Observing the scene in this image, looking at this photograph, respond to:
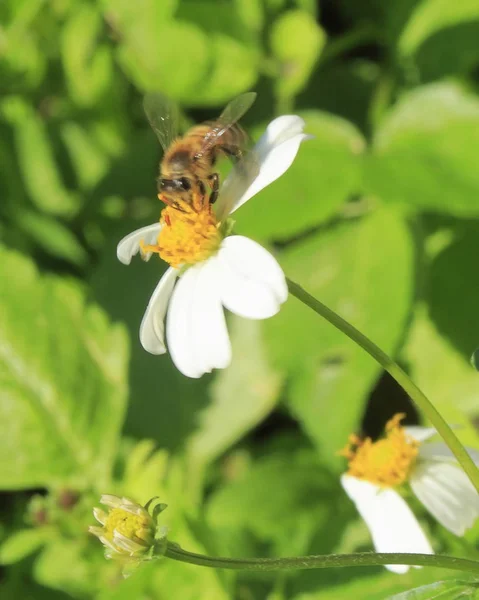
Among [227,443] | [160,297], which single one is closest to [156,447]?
[227,443]

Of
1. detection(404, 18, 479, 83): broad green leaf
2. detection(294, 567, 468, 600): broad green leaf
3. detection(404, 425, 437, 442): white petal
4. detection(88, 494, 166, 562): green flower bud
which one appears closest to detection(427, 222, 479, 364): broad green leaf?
detection(404, 18, 479, 83): broad green leaf

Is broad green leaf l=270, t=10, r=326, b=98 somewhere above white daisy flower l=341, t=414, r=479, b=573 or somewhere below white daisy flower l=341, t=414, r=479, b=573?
above

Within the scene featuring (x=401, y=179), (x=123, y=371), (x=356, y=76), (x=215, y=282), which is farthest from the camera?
(x=356, y=76)

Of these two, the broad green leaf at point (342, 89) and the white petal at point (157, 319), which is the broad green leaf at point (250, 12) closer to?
the broad green leaf at point (342, 89)

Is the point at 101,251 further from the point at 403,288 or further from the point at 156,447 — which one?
the point at 403,288

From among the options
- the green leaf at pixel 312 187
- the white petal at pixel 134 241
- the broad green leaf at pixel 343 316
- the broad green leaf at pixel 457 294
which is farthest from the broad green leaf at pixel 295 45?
the white petal at pixel 134 241

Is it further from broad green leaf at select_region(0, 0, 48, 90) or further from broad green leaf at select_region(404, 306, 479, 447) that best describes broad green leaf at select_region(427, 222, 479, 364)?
broad green leaf at select_region(0, 0, 48, 90)
